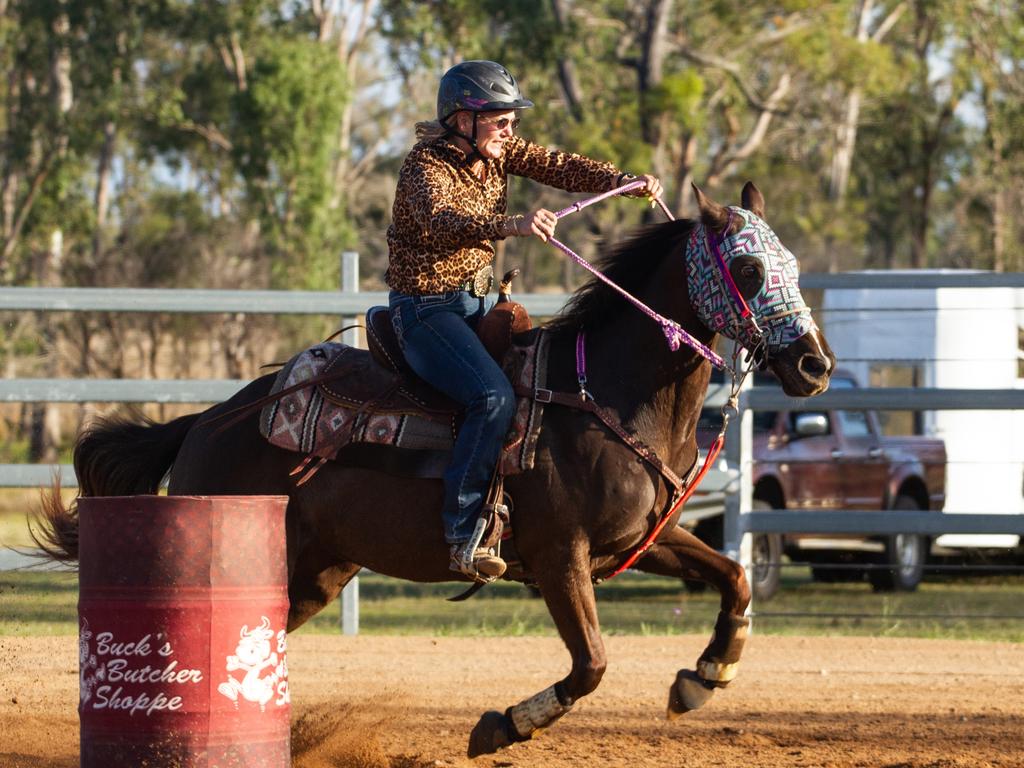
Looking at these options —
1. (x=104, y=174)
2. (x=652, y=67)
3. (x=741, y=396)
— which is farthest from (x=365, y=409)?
(x=104, y=174)

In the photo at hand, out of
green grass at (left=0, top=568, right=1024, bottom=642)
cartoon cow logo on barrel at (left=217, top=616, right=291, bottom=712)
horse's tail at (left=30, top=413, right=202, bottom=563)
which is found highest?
horse's tail at (left=30, top=413, right=202, bottom=563)

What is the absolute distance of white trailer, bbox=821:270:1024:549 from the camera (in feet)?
39.4

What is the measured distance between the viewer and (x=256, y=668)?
493cm

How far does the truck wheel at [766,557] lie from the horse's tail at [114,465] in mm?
6912

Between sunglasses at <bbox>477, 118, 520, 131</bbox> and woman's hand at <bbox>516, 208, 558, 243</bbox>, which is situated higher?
sunglasses at <bbox>477, 118, 520, 131</bbox>

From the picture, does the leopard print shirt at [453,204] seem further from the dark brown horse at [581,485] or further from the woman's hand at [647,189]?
the dark brown horse at [581,485]

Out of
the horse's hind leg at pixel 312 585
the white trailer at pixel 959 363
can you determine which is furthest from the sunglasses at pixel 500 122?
the white trailer at pixel 959 363

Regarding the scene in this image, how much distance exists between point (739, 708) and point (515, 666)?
5.43 feet

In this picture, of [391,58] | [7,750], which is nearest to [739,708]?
[7,750]

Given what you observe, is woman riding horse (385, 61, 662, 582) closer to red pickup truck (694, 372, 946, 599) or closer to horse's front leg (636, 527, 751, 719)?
horse's front leg (636, 527, 751, 719)

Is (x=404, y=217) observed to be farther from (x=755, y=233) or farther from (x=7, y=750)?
(x=7, y=750)

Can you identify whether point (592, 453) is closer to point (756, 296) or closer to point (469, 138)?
point (756, 296)

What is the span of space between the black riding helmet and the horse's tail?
1.74 metres

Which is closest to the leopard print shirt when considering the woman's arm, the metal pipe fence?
the woman's arm
